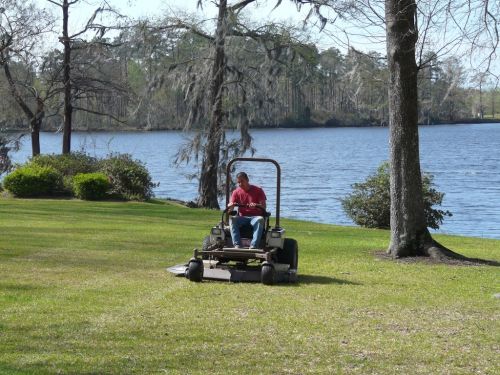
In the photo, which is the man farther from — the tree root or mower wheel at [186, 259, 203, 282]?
the tree root

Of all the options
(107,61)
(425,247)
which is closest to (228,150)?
(107,61)

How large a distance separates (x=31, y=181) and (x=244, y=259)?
64.4 ft

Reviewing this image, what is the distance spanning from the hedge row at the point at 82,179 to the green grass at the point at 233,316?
42.5ft

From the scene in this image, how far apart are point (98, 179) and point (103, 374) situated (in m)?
23.3

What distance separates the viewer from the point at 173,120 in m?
34.1

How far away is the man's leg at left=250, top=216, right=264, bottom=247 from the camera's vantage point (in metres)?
11.8

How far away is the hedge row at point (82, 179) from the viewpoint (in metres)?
29.3

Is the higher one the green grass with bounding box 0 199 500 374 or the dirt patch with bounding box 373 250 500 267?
the green grass with bounding box 0 199 500 374

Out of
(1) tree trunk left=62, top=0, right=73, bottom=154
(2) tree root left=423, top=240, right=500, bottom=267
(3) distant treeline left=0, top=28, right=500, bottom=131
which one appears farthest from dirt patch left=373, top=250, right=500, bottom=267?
(1) tree trunk left=62, top=0, right=73, bottom=154

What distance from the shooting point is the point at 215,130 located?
30.9 metres

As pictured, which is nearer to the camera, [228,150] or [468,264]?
[468,264]

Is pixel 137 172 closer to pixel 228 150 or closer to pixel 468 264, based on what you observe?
pixel 228 150

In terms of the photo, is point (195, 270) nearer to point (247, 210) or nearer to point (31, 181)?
point (247, 210)

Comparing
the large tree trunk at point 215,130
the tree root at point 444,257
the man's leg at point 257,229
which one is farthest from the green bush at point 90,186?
the man's leg at point 257,229
